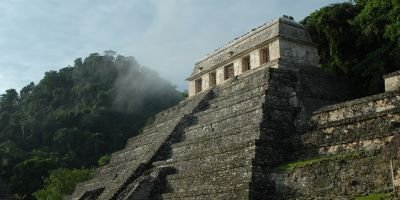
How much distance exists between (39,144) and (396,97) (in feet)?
151

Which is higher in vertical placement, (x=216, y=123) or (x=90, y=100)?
(x=90, y=100)

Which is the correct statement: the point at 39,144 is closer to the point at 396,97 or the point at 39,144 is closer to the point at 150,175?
the point at 150,175

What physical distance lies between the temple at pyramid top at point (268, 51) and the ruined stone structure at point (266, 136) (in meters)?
0.04

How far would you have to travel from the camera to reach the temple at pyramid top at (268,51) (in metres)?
18.5

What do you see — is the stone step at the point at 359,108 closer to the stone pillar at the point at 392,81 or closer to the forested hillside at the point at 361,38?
the stone pillar at the point at 392,81

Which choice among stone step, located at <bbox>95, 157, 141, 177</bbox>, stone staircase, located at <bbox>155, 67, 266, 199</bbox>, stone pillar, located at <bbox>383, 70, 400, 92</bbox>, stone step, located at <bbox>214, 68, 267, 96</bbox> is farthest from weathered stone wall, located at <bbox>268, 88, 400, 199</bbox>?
stone step, located at <bbox>95, 157, 141, 177</bbox>

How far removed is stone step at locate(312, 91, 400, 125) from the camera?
12430 millimetres

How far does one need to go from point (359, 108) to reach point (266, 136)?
2.66m

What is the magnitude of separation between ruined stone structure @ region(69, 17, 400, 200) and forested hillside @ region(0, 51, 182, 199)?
1587 cm

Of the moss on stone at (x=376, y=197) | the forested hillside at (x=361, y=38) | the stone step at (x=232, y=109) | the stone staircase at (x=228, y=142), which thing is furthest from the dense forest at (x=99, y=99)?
the moss on stone at (x=376, y=197)

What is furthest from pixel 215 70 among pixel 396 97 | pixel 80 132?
pixel 80 132

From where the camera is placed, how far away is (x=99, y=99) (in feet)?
188

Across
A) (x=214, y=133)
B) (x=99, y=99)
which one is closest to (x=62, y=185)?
(x=214, y=133)

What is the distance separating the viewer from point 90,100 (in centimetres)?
5828
